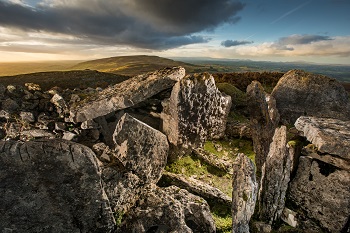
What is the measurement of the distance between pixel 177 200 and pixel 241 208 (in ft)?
5.99

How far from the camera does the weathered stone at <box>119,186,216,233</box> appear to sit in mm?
6070

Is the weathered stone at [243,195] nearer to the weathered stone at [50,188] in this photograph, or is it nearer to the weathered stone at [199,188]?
the weathered stone at [199,188]

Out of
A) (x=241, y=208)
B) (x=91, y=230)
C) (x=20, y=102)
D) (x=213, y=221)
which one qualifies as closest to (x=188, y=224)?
(x=213, y=221)

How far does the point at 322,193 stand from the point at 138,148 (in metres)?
5.59

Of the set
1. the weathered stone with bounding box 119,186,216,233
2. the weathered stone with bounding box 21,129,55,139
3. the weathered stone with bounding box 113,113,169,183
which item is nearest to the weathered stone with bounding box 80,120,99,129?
the weathered stone with bounding box 21,129,55,139

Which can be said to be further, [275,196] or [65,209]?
[275,196]

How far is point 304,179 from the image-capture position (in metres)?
A: 6.95

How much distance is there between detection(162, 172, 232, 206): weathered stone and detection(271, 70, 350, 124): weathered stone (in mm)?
9323

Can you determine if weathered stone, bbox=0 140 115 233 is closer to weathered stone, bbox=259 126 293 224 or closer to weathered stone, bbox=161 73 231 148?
weathered stone, bbox=161 73 231 148

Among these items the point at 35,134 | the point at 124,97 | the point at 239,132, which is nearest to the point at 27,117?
the point at 35,134

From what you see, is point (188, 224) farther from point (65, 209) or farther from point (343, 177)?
point (343, 177)

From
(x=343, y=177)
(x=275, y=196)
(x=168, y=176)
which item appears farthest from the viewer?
(x=168, y=176)

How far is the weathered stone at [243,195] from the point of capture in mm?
5852

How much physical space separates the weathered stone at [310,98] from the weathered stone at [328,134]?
7.52m
